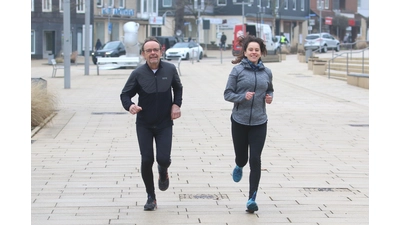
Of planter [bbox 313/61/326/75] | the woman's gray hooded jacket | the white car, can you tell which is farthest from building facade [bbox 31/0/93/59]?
the woman's gray hooded jacket

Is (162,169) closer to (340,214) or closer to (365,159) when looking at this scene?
(340,214)

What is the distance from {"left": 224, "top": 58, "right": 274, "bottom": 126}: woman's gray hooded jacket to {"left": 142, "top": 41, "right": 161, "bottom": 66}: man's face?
67cm

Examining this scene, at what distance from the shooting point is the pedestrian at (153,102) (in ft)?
23.7

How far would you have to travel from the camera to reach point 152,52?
7164 mm

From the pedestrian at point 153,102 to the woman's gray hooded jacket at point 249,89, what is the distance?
516 millimetres

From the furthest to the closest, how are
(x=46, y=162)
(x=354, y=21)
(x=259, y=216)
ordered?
(x=354, y=21) < (x=46, y=162) < (x=259, y=216)

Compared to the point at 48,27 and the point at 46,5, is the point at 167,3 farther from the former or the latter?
the point at 48,27

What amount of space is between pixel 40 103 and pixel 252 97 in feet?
27.5

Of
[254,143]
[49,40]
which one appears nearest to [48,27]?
[49,40]

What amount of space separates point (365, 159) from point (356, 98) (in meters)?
10.8

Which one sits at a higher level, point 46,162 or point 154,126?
point 154,126

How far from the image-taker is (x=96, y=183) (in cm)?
891

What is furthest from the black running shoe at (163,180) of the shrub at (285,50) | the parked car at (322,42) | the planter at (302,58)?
the shrub at (285,50)

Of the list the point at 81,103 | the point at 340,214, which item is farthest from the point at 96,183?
the point at 81,103
